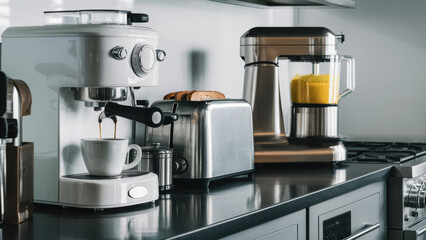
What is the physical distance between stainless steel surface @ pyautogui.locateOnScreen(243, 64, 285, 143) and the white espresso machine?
77 cm

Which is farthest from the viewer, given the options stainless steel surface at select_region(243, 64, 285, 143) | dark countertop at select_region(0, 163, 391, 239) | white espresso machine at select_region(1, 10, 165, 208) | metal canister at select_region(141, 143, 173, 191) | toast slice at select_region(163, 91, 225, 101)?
stainless steel surface at select_region(243, 64, 285, 143)

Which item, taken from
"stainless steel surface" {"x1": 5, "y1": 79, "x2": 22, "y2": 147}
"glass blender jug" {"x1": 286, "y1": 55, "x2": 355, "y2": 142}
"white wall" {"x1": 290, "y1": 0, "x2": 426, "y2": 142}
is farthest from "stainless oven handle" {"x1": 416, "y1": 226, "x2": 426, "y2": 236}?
"stainless steel surface" {"x1": 5, "y1": 79, "x2": 22, "y2": 147}

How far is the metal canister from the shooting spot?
176 cm

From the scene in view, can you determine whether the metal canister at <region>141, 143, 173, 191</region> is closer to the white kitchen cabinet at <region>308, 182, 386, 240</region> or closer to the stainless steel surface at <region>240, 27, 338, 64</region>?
the white kitchen cabinet at <region>308, 182, 386, 240</region>

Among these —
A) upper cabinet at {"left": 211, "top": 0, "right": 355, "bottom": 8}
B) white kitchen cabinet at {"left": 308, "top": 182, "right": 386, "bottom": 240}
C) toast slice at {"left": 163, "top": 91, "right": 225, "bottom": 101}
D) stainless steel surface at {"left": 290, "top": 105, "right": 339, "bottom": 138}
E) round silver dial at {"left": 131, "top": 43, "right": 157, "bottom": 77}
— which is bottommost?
white kitchen cabinet at {"left": 308, "top": 182, "right": 386, "bottom": 240}

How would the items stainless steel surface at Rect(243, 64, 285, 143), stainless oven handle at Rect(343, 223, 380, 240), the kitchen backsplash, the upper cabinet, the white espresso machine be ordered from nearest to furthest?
the white espresso machine < stainless oven handle at Rect(343, 223, 380, 240) < the kitchen backsplash < stainless steel surface at Rect(243, 64, 285, 143) < the upper cabinet

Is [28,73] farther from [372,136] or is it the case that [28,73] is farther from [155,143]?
[372,136]

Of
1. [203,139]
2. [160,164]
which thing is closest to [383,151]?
[203,139]

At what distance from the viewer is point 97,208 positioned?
150 cm

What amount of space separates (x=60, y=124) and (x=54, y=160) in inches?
3.1

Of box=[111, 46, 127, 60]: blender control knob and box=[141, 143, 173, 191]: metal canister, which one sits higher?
box=[111, 46, 127, 60]: blender control knob

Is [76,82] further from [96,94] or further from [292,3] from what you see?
[292,3]

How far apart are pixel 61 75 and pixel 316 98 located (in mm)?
1073

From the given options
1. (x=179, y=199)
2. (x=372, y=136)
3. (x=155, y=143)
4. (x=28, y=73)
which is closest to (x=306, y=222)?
(x=179, y=199)
